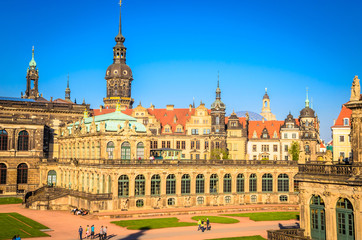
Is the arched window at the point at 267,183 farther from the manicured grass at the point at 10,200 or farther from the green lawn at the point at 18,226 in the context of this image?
the manicured grass at the point at 10,200

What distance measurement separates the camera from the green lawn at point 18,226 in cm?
5388

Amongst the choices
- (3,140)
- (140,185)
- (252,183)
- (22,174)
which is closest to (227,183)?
(252,183)

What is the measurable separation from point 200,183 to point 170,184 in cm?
540

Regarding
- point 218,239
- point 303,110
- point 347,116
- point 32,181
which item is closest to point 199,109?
point 303,110

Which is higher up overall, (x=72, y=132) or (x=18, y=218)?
(x=72, y=132)

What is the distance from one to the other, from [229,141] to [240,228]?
6699 centimetres

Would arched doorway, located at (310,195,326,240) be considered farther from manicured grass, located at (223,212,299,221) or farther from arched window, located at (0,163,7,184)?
arched window, located at (0,163,7,184)

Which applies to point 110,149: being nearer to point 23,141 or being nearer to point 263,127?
point 23,141

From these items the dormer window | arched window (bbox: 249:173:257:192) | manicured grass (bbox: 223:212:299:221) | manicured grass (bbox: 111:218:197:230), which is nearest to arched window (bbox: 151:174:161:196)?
manicured grass (bbox: 111:218:197:230)

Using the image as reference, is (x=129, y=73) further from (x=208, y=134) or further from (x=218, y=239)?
(x=218, y=239)

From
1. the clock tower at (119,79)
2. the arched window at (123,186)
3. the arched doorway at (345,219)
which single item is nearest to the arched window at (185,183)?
the arched window at (123,186)

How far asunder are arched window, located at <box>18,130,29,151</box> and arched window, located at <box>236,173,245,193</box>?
42.4m

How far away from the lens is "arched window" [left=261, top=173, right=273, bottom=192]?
3295 inches

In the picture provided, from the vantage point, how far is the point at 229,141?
125 m
